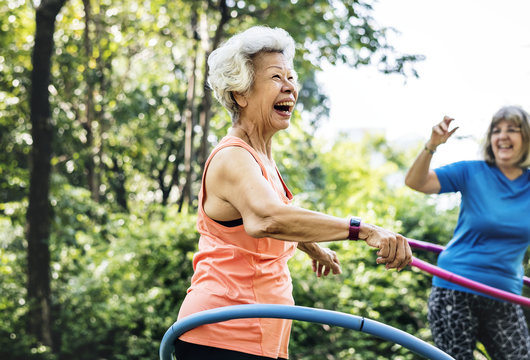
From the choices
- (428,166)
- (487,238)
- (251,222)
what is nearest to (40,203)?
(428,166)

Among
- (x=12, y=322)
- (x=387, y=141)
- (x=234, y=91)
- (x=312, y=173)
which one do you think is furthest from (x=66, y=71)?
(x=387, y=141)

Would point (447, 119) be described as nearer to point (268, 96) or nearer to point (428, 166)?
point (428, 166)

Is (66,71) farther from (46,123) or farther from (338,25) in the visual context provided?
(338,25)

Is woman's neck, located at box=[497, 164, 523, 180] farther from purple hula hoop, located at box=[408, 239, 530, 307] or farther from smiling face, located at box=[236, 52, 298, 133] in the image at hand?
smiling face, located at box=[236, 52, 298, 133]

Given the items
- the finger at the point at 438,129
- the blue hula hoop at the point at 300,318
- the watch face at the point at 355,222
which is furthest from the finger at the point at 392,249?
the finger at the point at 438,129

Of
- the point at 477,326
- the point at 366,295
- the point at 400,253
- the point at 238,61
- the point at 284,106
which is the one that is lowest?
the point at 366,295

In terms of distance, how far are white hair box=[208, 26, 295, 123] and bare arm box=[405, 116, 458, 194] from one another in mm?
1272

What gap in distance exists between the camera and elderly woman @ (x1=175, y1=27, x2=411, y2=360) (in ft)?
6.17

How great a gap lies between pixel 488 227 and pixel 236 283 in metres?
1.72

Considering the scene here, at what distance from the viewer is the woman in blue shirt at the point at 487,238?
3328 millimetres

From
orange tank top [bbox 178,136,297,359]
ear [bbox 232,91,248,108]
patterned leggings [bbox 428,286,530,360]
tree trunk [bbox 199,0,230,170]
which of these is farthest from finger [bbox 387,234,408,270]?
tree trunk [bbox 199,0,230,170]

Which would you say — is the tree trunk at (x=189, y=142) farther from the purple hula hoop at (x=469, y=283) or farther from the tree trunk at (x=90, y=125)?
the purple hula hoop at (x=469, y=283)

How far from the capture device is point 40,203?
6.99 metres

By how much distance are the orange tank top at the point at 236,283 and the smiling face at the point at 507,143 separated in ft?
5.72
